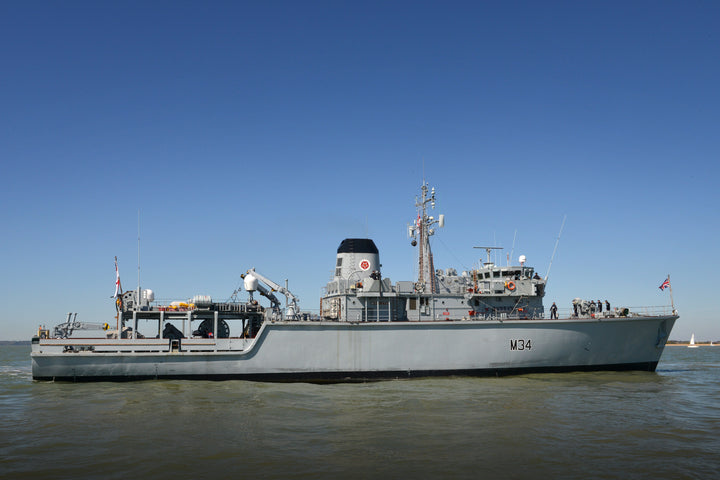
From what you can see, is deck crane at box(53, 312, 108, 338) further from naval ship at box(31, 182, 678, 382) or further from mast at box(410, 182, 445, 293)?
mast at box(410, 182, 445, 293)

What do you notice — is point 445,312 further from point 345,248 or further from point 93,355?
point 93,355

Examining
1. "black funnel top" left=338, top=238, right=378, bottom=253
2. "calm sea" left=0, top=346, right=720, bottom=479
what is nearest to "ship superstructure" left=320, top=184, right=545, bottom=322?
"black funnel top" left=338, top=238, right=378, bottom=253

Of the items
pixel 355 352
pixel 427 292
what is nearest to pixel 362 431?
pixel 355 352

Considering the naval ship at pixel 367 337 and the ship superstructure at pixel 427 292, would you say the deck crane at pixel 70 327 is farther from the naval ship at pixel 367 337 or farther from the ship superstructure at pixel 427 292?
the ship superstructure at pixel 427 292

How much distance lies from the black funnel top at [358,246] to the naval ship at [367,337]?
814 millimetres

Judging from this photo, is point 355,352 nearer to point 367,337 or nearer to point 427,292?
point 367,337

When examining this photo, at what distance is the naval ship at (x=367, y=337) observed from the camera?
25594 millimetres

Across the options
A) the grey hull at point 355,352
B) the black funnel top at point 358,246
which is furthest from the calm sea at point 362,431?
the black funnel top at point 358,246

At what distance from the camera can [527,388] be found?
23078 mm

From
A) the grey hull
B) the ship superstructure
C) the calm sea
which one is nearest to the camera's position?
the calm sea

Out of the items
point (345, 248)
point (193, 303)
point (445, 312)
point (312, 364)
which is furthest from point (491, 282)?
point (193, 303)

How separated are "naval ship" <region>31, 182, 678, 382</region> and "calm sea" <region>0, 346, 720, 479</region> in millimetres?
1785

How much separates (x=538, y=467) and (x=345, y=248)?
20.3 meters

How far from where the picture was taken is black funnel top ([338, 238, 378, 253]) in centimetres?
3023
